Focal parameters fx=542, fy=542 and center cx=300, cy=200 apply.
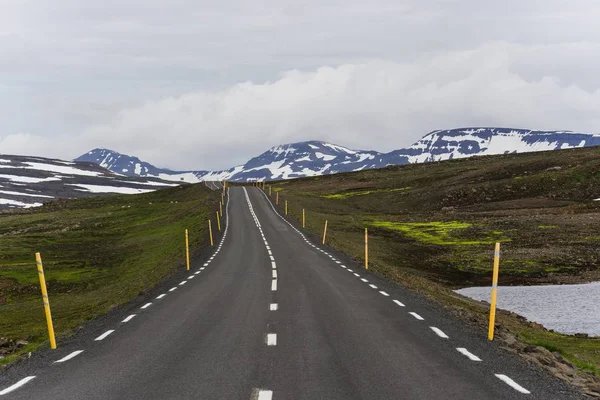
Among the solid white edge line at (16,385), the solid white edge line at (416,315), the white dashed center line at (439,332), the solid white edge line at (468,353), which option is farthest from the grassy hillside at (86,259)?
the solid white edge line at (468,353)

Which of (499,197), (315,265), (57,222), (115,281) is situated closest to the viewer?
(315,265)

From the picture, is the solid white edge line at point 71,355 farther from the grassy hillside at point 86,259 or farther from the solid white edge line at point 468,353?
the solid white edge line at point 468,353

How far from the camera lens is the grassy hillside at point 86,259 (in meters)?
27.1

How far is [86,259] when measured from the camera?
52.6 m

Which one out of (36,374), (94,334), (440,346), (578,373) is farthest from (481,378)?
(94,334)

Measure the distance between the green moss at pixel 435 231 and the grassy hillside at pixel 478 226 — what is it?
96mm

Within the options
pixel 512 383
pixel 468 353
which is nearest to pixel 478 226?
pixel 468 353

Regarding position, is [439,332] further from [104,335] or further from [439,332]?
[104,335]

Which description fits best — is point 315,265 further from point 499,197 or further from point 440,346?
point 499,197

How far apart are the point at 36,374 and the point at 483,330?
1045 centimetres

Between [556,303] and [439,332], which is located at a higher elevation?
[439,332]

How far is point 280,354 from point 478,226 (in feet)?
169

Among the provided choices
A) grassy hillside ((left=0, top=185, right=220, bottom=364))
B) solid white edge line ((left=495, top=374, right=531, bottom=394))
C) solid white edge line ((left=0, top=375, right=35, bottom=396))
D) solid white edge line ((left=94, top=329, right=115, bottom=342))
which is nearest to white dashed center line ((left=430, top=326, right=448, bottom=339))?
solid white edge line ((left=495, top=374, right=531, bottom=394))

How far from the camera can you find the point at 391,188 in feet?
350
